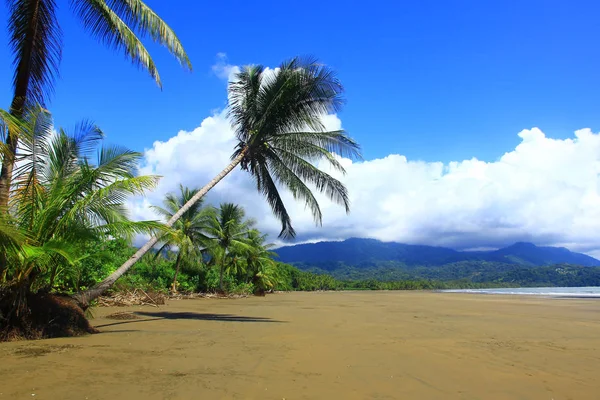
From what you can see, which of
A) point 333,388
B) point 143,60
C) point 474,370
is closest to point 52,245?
point 143,60

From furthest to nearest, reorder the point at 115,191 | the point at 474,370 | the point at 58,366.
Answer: the point at 115,191, the point at 474,370, the point at 58,366

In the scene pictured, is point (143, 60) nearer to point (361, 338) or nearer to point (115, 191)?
point (115, 191)

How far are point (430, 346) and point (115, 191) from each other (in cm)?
A: 712

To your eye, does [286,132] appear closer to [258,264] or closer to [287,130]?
[287,130]

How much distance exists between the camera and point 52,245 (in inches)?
251

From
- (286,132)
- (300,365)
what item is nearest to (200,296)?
(286,132)

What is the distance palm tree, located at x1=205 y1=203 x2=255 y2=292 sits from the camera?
2800 centimetres

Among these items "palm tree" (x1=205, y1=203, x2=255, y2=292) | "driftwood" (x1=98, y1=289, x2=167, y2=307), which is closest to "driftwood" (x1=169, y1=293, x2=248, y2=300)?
"palm tree" (x1=205, y1=203, x2=255, y2=292)

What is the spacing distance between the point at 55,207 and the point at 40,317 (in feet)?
7.32

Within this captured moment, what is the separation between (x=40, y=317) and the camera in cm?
737

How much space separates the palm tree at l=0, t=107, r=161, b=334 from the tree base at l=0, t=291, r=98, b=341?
0.04 meters

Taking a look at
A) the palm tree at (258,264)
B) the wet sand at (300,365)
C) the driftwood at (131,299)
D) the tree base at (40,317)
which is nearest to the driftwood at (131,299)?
the driftwood at (131,299)

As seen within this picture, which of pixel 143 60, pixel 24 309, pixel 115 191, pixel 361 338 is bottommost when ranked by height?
pixel 361 338

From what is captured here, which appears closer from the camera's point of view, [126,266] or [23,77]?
[23,77]
